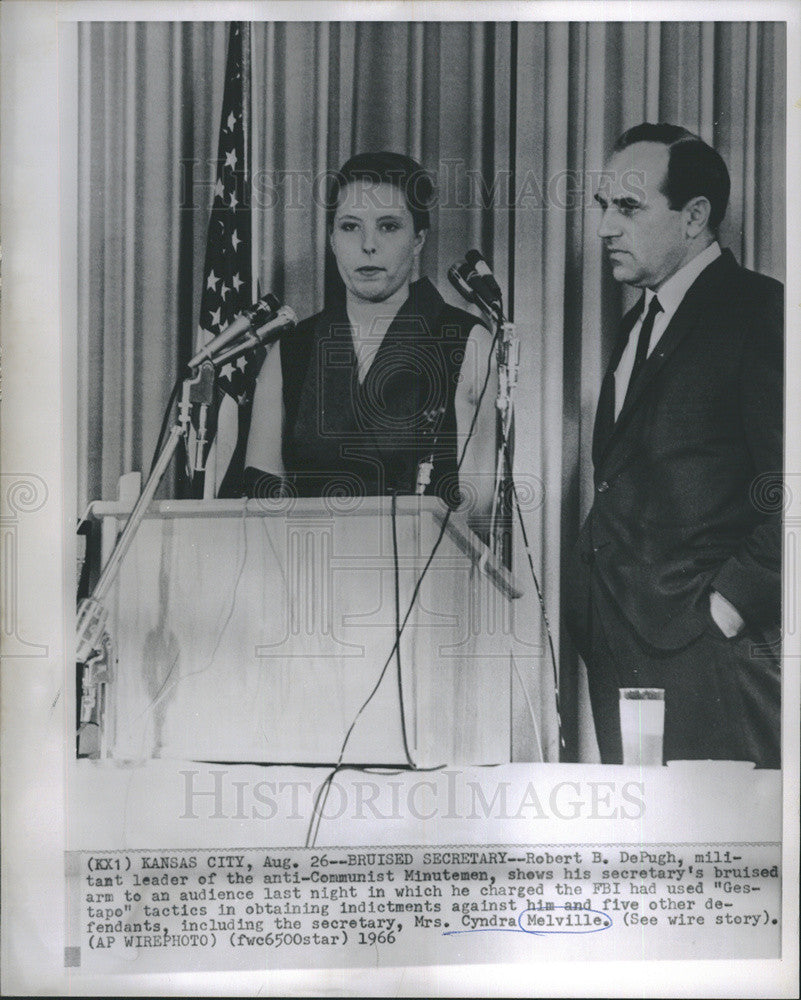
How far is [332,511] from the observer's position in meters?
2.59

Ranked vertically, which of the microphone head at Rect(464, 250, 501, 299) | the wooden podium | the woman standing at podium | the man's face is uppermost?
the man's face

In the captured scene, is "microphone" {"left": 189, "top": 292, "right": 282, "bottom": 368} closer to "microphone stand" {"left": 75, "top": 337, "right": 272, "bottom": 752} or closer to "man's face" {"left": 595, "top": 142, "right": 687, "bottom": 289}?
"microphone stand" {"left": 75, "top": 337, "right": 272, "bottom": 752}

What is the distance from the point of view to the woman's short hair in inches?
102

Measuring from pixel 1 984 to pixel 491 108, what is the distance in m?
2.43

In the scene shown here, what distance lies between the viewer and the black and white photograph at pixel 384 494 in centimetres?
259

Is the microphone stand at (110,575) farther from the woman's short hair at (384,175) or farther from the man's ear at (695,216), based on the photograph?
the man's ear at (695,216)

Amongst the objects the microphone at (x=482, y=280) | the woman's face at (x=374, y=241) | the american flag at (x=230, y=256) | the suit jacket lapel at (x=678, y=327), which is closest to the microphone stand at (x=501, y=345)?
the microphone at (x=482, y=280)

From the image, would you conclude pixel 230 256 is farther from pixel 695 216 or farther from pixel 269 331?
pixel 695 216

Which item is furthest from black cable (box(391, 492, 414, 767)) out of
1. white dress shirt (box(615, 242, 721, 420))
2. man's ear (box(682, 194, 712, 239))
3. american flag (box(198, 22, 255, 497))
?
man's ear (box(682, 194, 712, 239))

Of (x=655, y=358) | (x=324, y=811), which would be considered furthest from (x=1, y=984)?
(x=655, y=358)

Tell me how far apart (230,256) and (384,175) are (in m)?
0.42

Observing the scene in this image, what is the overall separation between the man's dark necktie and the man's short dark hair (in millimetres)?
238

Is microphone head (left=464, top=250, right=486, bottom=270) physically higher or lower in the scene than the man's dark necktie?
higher

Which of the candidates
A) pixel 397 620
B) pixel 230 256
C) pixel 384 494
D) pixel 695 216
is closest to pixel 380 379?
pixel 384 494
